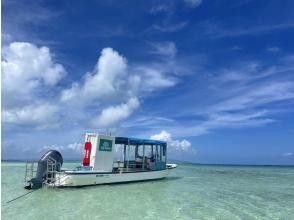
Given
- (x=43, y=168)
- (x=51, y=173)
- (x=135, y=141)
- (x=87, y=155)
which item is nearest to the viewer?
(x=43, y=168)

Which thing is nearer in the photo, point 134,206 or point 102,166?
point 134,206

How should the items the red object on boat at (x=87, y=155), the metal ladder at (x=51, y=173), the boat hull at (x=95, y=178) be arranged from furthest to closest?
1. the red object on boat at (x=87, y=155)
2. the metal ladder at (x=51, y=173)
3. the boat hull at (x=95, y=178)

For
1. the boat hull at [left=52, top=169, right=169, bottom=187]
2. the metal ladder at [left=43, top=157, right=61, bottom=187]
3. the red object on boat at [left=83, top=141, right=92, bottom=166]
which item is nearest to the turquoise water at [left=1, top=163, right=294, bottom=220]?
the boat hull at [left=52, top=169, right=169, bottom=187]

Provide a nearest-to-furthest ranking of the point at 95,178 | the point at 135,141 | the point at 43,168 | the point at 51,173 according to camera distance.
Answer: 1. the point at 43,168
2. the point at 51,173
3. the point at 95,178
4. the point at 135,141

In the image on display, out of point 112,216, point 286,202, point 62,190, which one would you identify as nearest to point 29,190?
point 62,190

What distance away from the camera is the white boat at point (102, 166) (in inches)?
766

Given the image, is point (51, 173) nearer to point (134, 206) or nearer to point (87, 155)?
point (87, 155)

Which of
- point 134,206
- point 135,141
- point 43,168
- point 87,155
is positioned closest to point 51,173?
point 43,168

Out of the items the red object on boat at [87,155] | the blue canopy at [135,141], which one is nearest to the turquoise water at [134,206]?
the red object on boat at [87,155]

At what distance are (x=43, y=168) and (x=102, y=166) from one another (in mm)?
3764

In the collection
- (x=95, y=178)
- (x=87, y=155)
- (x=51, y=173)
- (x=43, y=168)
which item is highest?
(x=87, y=155)

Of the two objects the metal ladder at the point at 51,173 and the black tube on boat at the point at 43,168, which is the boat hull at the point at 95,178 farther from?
the black tube on boat at the point at 43,168

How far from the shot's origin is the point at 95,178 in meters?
20.6

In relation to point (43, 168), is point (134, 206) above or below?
below
